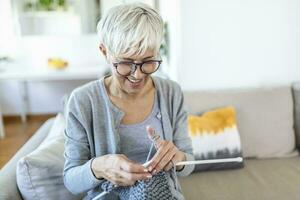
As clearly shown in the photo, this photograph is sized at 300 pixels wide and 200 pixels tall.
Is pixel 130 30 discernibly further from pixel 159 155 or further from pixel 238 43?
pixel 238 43

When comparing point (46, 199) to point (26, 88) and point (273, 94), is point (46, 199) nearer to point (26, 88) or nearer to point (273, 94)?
point (273, 94)

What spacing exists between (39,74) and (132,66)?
2.64 meters

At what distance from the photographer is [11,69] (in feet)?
12.5

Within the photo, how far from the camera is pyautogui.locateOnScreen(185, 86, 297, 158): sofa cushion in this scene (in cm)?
178

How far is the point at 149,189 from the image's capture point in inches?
37.6

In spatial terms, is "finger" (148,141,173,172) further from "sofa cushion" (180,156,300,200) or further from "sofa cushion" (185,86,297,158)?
"sofa cushion" (185,86,297,158)

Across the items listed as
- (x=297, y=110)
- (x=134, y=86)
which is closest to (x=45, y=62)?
(x=297, y=110)

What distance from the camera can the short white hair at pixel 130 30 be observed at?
3.06 ft

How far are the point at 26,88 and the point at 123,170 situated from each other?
332cm

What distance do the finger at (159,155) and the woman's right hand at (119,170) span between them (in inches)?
0.9

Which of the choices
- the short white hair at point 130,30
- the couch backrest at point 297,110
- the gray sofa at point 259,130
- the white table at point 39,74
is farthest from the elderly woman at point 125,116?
the white table at point 39,74

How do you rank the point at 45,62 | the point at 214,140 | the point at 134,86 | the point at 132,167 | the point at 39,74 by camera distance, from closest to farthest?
1. the point at 132,167
2. the point at 134,86
3. the point at 214,140
4. the point at 39,74
5. the point at 45,62

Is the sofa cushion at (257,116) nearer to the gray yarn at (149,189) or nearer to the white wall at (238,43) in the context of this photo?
the white wall at (238,43)

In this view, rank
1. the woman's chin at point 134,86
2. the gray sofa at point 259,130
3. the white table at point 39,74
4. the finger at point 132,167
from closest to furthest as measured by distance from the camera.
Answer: the finger at point 132,167, the woman's chin at point 134,86, the gray sofa at point 259,130, the white table at point 39,74
